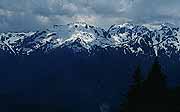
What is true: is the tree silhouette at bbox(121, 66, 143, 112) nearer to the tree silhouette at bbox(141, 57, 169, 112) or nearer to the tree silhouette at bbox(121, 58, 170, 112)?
the tree silhouette at bbox(121, 58, 170, 112)

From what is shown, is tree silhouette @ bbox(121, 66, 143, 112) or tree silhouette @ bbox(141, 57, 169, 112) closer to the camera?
tree silhouette @ bbox(141, 57, 169, 112)

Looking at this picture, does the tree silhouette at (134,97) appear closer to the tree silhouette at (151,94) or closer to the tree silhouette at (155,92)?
the tree silhouette at (151,94)

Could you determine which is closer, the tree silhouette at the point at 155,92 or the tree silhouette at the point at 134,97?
the tree silhouette at the point at 155,92

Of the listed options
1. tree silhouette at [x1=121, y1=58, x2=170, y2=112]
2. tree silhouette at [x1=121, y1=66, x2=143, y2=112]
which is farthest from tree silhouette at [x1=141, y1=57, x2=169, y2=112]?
tree silhouette at [x1=121, y1=66, x2=143, y2=112]

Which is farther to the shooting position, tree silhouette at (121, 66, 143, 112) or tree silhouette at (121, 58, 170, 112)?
tree silhouette at (121, 66, 143, 112)

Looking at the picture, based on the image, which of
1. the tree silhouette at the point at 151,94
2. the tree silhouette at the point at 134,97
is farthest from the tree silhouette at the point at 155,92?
the tree silhouette at the point at 134,97

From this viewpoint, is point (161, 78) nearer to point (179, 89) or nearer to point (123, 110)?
point (179, 89)

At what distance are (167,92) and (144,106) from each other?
1932mm

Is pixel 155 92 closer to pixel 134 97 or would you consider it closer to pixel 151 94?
pixel 151 94

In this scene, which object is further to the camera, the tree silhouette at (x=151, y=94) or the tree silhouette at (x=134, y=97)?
the tree silhouette at (x=134, y=97)

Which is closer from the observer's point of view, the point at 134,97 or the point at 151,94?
the point at 151,94

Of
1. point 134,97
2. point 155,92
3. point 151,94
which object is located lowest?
point 134,97

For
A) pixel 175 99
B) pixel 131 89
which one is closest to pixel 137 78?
pixel 131 89

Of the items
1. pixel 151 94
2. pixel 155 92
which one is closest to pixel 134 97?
pixel 151 94
